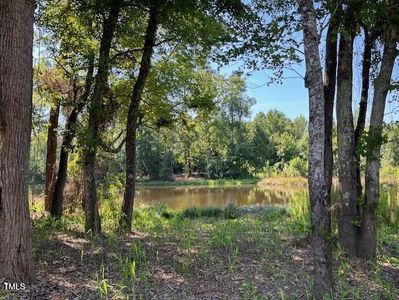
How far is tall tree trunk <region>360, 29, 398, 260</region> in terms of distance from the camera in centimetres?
476

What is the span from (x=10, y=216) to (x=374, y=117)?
14.0ft

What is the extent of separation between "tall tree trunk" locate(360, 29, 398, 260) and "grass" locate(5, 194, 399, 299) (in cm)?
32

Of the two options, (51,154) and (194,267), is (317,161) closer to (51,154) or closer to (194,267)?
(194,267)

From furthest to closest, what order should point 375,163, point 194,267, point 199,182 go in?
point 199,182, point 375,163, point 194,267

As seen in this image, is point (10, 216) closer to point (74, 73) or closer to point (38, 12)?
point (74, 73)

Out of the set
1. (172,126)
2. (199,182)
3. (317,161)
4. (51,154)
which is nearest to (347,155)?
(317,161)

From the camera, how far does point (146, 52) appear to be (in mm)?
6945

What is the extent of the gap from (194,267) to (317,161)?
1943mm

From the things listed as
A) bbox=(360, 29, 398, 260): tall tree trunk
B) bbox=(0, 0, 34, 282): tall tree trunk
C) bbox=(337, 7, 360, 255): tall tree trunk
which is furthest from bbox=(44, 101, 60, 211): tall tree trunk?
bbox=(360, 29, 398, 260): tall tree trunk

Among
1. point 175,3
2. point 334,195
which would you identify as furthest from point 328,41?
point 334,195

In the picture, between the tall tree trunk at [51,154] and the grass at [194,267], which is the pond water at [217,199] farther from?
the grass at [194,267]

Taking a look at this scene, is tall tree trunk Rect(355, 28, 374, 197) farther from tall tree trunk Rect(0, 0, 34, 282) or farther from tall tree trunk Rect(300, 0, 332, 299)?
tall tree trunk Rect(0, 0, 34, 282)

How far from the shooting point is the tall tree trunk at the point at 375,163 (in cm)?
476

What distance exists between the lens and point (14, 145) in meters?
3.65
